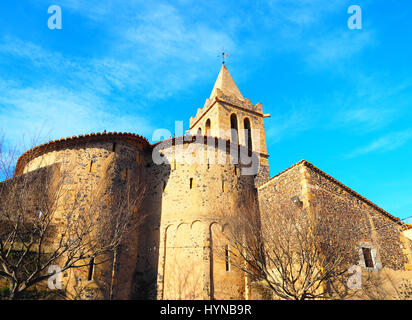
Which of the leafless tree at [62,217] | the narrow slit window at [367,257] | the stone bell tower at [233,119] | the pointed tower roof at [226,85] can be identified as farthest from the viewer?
the pointed tower roof at [226,85]

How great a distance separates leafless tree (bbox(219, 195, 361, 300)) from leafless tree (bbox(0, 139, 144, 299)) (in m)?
5.82

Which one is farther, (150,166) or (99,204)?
(150,166)

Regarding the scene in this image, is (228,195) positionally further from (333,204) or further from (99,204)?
(99,204)

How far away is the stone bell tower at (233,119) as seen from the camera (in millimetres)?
25609

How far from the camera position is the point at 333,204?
1517 centimetres

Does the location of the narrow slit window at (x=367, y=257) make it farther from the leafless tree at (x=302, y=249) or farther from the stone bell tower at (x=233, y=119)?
the stone bell tower at (x=233, y=119)

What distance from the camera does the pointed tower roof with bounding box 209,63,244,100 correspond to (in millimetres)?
28697

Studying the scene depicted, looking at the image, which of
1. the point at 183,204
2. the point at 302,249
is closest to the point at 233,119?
the point at 183,204

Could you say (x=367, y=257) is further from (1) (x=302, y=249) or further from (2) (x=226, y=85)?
(2) (x=226, y=85)

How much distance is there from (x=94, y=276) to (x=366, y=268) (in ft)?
42.3

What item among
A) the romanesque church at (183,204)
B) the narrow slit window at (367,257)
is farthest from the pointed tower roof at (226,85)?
the narrow slit window at (367,257)
